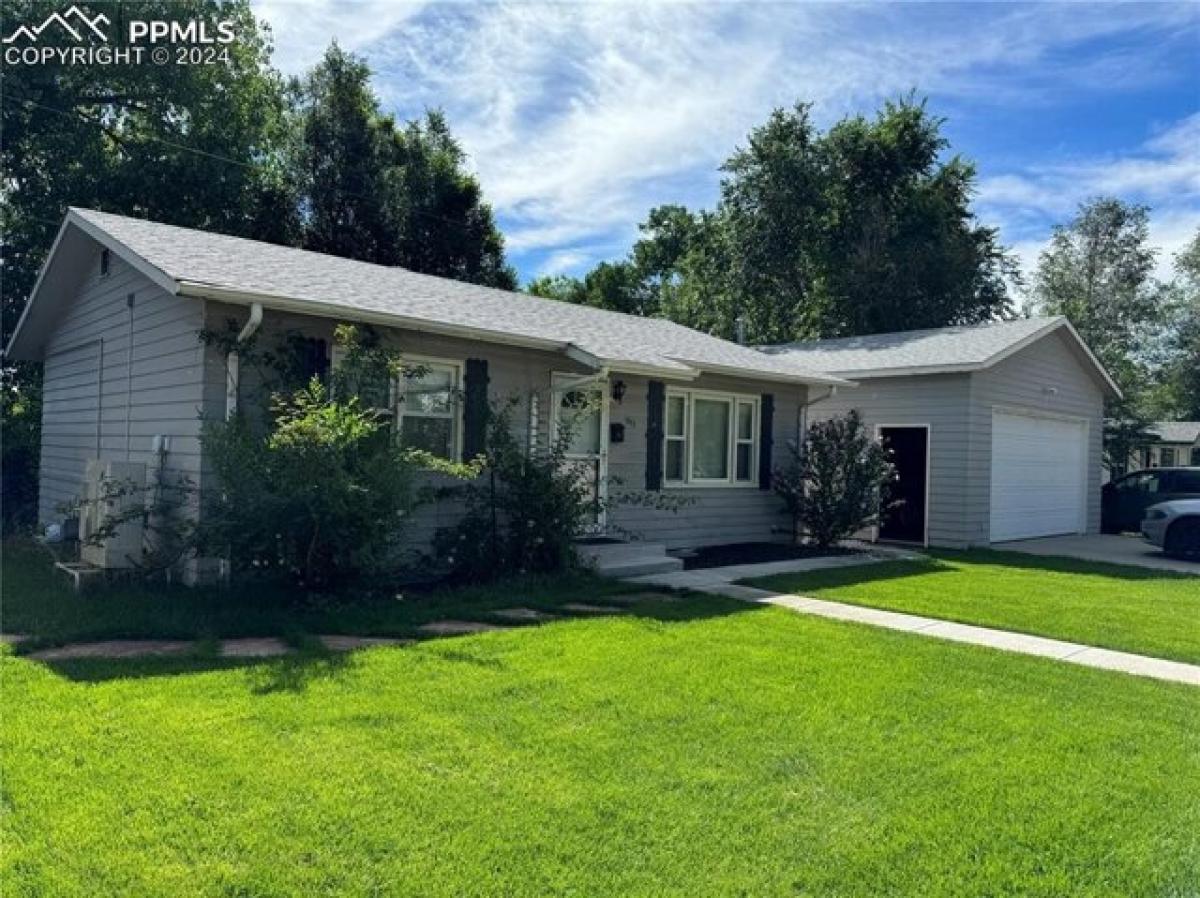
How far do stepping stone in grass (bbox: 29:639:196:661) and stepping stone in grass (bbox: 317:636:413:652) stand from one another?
3.01 feet

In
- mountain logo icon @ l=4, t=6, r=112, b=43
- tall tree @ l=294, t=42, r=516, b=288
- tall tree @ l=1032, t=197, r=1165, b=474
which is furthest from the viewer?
tall tree @ l=1032, t=197, r=1165, b=474

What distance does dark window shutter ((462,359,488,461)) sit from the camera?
9.45 m

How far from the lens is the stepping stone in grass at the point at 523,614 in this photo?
7.18 metres

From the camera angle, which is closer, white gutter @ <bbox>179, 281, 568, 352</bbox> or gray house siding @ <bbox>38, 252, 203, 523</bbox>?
white gutter @ <bbox>179, 281, 568, 352</bbox>

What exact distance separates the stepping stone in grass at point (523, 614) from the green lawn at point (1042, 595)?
2950mm

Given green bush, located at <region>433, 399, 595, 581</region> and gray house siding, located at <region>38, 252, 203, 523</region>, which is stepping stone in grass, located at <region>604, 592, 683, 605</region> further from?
gray house siding, located at <region>38, 252, 203, 523</region>

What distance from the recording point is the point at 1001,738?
440cm

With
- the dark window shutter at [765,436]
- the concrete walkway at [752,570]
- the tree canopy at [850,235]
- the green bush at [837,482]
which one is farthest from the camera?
the tree canopy at [850,235]

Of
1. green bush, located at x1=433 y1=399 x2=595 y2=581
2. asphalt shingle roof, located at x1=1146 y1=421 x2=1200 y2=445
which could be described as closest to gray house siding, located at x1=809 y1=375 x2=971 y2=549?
green bush, located at x1=433 y1=399 x2=595 y2=581

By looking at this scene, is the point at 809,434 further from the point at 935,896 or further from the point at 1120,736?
the point at 935,896

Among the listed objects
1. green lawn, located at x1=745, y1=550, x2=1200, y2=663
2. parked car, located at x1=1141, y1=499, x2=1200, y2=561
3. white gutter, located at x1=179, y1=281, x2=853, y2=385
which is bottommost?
green lawn, located at x1=745, y1=550, x2=1200, y2=663

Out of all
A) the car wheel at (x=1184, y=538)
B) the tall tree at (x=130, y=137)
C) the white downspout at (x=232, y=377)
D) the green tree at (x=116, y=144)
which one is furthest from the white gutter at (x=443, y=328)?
the tall tree at (x=130, y=137)

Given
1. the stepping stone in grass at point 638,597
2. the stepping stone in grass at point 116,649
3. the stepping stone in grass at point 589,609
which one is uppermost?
the stepping stone in grass at point 638,597

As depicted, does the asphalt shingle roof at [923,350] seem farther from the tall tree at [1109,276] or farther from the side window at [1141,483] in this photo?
the tall tree at [1109,276]
